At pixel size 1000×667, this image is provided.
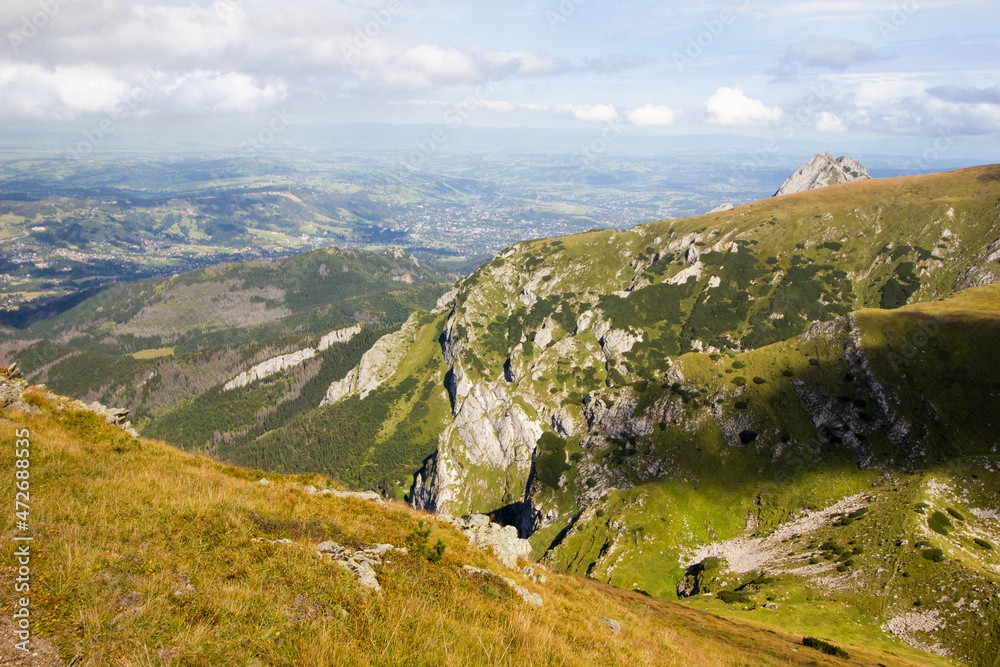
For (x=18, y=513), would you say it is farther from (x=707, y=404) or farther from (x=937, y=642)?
(x=707, y=404)

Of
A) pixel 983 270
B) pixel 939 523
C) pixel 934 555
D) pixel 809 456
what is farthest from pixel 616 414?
pixel 983 270

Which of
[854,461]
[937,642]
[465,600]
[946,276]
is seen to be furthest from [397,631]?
[946,276]

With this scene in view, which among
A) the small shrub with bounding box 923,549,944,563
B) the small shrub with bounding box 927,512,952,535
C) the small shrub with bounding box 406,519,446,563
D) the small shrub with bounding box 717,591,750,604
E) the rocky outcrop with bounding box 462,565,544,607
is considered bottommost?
the small shrub with bounding box 717,591,750,604

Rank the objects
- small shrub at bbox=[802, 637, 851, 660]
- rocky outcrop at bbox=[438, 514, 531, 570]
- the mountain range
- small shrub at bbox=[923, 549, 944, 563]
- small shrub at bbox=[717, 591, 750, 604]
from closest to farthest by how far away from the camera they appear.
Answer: rocky outcrop at bbox=[438, 514, 531, 570]
small shrub at bbox=[802, 637, 851, 660]
small shrub at bbox=[923, 549, 944, 563]
the mountain range
small shrub at bbox=[717, 591, 750, 604]

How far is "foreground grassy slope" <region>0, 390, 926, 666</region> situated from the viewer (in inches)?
321

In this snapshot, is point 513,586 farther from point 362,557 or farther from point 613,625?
point 362,557

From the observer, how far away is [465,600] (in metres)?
13.3

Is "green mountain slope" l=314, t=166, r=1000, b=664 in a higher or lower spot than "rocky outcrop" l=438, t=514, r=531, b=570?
lower

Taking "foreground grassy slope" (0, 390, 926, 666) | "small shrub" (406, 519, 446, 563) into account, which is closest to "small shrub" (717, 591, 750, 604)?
"foreground grassy slope" (0, 390, 926, 666)

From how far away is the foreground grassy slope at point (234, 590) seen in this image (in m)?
8.16

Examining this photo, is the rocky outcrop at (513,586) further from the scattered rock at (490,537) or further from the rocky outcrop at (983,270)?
the rocky outcrop at (983,270)

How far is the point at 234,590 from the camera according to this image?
10117 mm
